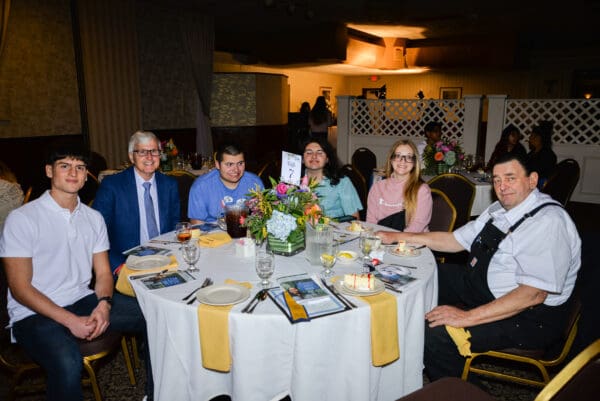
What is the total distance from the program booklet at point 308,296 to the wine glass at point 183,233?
632mm

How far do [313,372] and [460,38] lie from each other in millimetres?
11012

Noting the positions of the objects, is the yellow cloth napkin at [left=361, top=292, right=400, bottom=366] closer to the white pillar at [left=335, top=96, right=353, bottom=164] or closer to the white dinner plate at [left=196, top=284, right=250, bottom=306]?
the white dinner plate at [left=196, top=284, right=250, bottom=306]

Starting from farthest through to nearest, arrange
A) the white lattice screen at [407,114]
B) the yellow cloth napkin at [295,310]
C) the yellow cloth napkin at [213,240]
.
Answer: the white lattice screen at [407,114] < the yellow cloth napkin at [213,240] < the yellow cloth napkin at [295,310]

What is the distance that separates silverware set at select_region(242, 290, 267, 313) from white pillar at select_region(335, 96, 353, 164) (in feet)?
23.9

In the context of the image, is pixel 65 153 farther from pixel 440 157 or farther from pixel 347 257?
pixel 440 157

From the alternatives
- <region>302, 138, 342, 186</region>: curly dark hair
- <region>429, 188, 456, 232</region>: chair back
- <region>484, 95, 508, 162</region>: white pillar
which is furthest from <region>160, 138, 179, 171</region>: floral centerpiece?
<region>484, 95, 508, 162</region>: white pillar

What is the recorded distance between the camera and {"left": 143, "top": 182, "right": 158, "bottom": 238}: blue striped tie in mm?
2600

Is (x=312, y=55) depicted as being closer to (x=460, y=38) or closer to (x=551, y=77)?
(x=460, y=38)

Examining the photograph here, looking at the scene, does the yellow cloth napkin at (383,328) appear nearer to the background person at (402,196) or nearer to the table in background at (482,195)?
the background person at (402,196)

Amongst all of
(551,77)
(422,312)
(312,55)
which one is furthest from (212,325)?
(551,77)

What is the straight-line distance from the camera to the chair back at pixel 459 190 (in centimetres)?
342

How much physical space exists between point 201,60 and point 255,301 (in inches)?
276

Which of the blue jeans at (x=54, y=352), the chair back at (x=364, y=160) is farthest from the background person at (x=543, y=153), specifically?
the blue jeans at (x=54, y=352)

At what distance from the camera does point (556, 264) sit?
168 cm
